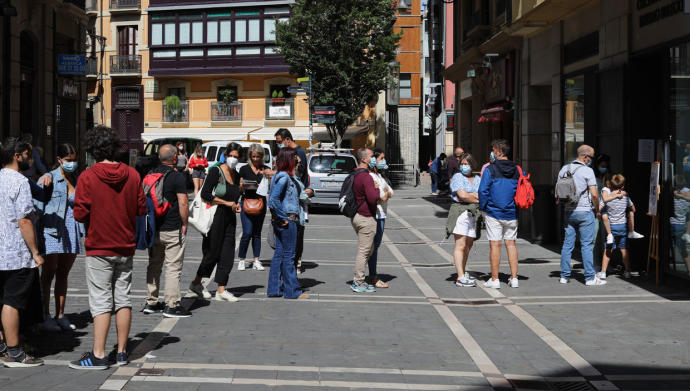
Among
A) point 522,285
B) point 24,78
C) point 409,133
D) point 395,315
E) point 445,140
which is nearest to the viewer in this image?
point 395,315

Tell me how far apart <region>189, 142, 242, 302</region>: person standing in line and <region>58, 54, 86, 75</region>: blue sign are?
18.8m

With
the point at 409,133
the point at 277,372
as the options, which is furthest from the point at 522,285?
the point at 409,133

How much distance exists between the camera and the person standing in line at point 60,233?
8.09 m

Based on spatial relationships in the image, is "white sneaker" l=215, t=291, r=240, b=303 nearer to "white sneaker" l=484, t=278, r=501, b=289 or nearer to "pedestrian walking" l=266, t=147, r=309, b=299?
"pedestrian walking" l=266, t=147, r=309, b=299

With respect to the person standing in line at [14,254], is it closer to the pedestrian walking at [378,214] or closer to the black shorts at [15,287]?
the black shorts at [15,287]

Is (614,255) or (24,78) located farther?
(24,78)

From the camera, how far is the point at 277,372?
6.70 meters

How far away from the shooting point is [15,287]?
6.90m

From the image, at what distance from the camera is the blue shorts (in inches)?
472

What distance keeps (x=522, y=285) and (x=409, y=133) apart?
129 ft

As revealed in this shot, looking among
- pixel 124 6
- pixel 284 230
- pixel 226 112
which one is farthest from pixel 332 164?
pixel 124 6

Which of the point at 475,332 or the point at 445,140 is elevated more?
the point at 445,140

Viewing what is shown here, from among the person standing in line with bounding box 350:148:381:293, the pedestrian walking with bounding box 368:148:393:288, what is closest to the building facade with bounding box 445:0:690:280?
the pedestrian walking with bounding box 368:148:393:288

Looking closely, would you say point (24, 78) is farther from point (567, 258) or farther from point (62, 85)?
point (567, 258)
